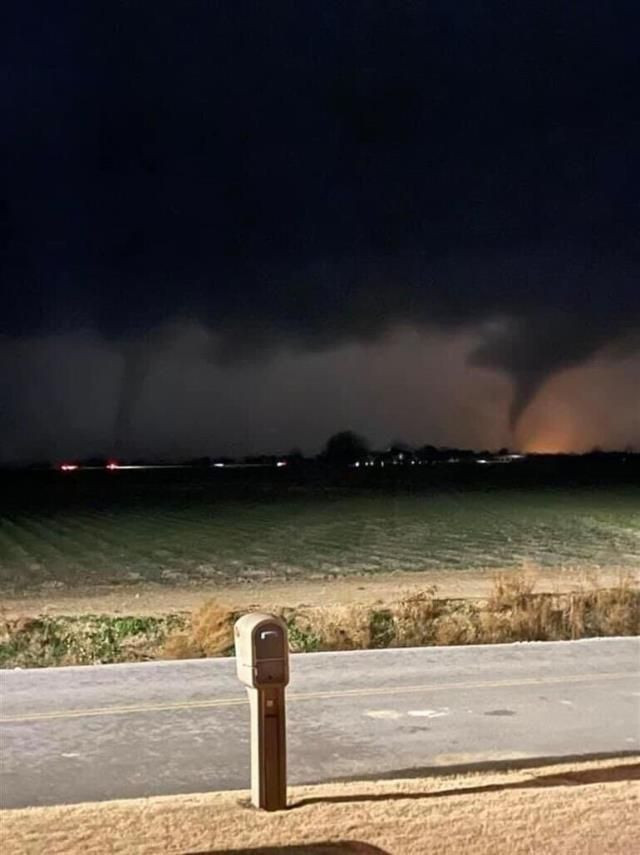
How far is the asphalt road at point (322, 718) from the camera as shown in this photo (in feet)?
25.2

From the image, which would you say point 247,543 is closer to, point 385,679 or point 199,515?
point 199,515

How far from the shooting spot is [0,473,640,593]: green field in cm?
2784

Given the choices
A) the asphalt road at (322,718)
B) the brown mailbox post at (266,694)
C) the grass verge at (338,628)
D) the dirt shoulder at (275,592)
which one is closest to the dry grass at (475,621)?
the grass verge at (338,628)

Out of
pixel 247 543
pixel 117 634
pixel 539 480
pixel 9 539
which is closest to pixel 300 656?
pixel 117 634

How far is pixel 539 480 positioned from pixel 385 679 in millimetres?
88081

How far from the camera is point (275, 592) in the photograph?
888 inches

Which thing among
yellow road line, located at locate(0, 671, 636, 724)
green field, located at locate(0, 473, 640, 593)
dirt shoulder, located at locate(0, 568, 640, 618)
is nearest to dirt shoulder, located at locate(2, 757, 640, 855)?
yellow road line, located at locate(0, 671, 636, 724)

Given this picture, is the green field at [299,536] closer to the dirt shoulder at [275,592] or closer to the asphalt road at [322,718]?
the dirt shoulder at [275,592]

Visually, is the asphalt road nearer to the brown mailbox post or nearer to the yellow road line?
the yellow road line

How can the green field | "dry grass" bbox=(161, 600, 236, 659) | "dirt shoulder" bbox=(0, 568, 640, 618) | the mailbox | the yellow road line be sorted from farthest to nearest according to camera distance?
the green field, "dirt shoulder" bbox=(0, 568, 640, 618), "dry grass" bbox=(161, 600, 236, 659), the yellow road line, the mailbox

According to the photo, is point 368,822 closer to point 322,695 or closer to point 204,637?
point 322,695

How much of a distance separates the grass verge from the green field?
993 centimetres

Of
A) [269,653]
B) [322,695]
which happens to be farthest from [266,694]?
[322,695]

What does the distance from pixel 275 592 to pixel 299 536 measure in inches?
569
